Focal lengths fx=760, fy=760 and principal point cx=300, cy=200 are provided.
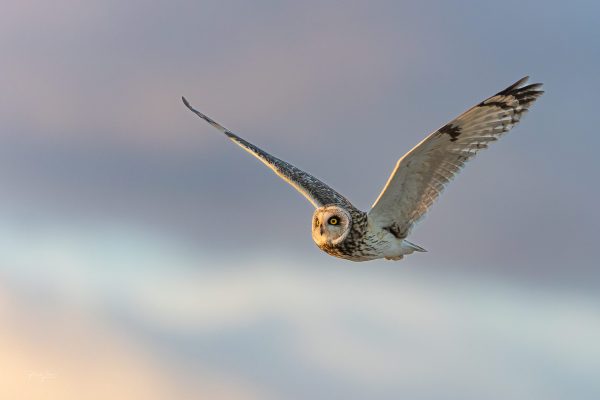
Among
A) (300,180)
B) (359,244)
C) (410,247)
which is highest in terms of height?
(300,180)

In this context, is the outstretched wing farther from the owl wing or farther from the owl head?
the owl wing

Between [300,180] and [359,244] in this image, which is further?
[300,180]

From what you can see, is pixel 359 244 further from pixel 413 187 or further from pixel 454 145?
pixel 454 145

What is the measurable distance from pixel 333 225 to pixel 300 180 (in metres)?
3.41

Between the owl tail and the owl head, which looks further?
the owl tail

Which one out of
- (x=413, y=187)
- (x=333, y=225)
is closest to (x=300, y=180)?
(x=333, y=225)

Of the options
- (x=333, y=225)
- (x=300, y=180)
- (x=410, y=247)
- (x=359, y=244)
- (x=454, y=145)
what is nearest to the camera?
(x=454, y=145)

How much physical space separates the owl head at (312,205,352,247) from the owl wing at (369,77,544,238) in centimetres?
86

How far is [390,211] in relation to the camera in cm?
1803

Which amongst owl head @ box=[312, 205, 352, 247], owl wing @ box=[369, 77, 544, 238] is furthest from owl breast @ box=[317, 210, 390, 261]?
owl wing @ box=[369, 77, 544, 238]

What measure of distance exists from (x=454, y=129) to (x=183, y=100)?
12264 mm

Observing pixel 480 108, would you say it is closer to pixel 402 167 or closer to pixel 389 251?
pixel 402 167

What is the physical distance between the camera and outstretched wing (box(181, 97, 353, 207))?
19.5 metres

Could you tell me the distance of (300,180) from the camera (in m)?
20.7
